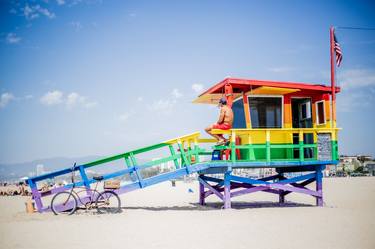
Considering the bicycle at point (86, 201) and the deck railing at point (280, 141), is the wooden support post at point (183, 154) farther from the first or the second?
the bicycle at point (86, 201)

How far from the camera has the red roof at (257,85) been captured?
13.5 m

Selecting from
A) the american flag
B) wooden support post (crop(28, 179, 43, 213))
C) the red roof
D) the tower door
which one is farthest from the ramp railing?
the american flag

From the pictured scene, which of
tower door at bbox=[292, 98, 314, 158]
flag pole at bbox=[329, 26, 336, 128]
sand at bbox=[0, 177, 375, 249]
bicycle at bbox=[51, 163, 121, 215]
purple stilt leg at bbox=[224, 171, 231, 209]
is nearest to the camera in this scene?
sand at bbox=[0, 177, 375, 249]

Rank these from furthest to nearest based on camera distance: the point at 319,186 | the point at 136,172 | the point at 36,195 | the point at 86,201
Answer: the point at 319,186 → the point at 136,172 → the point at 86,201 → the point at 36,195

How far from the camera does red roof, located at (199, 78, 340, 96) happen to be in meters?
13.5

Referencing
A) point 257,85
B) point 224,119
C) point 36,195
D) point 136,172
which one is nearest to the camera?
point 36,195

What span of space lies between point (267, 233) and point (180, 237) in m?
1.99

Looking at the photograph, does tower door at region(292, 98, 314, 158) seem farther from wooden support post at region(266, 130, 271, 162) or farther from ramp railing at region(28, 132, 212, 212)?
ramp railing at region(28, 132, 212, 212)

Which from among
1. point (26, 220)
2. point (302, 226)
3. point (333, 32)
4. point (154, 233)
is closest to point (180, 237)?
point (154, 233)

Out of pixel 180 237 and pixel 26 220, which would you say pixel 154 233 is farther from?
pixel 26 220

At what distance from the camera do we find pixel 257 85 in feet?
45.0

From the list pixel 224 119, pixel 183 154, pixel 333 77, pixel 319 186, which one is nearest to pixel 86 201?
pixel 183 154

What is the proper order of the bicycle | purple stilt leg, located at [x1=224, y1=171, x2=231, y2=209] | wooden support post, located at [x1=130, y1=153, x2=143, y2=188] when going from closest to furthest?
the bicycle
wooden support post, located at [x1=130, y1=153, x2=143, y2=188]
purple stilt leg, located at [x1=224, y1=171, x2=231, y2=209]

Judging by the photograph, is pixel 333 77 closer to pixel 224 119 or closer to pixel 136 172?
pixel 224 119
